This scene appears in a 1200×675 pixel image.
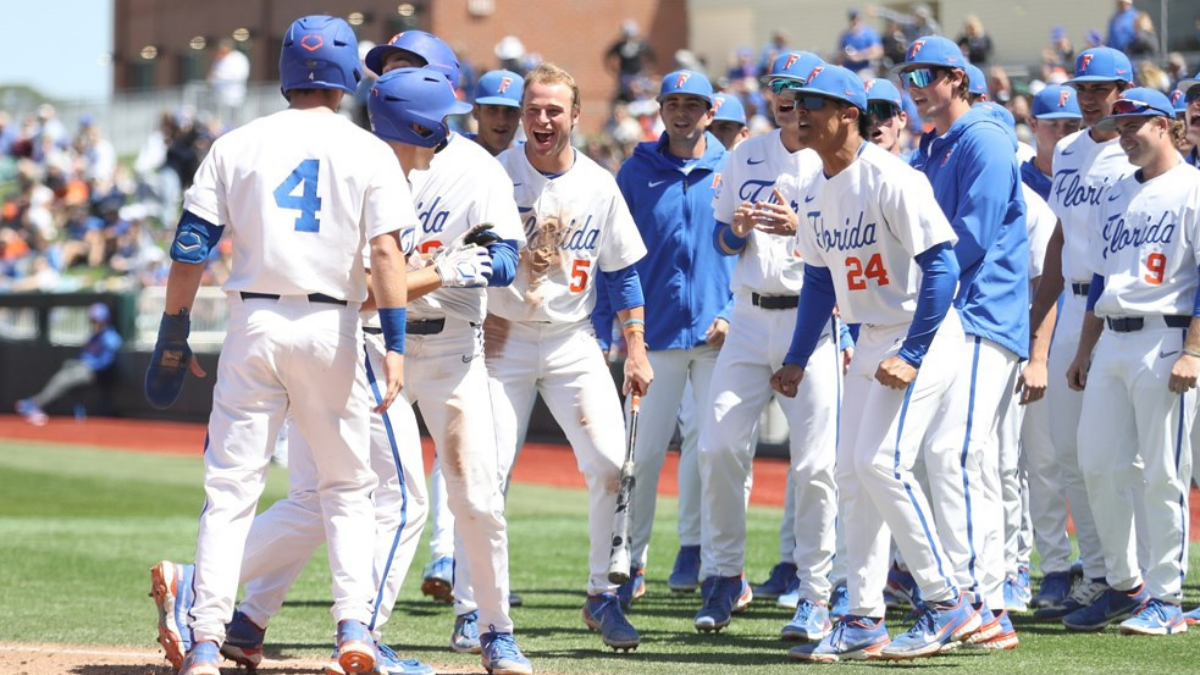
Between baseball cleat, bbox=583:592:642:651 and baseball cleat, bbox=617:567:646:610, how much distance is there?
84cm

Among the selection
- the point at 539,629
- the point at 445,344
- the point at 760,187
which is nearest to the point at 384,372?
the point at 445,344

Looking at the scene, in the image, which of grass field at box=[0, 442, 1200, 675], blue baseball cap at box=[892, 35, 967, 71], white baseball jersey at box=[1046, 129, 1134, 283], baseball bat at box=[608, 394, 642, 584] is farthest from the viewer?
white baseball jersey at box=[1046, 129, 1134, 283]

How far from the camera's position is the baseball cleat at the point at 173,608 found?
5914mm

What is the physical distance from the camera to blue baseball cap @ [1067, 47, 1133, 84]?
27.9 feet

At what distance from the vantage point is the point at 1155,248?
7.42 m

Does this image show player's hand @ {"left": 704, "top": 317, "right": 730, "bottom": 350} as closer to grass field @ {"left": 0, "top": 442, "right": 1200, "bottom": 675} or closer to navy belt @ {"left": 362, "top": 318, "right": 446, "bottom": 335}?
grass field @ {"left": 0, "top": 442, "right": 1200, "bottom": 675}

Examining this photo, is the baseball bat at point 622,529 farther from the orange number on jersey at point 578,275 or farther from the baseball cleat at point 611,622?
the orange number on jersey at point 578,275

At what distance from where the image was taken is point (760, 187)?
8.30 metres

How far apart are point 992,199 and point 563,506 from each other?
8.16m

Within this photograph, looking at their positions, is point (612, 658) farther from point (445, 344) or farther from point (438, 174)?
point (438, 174)

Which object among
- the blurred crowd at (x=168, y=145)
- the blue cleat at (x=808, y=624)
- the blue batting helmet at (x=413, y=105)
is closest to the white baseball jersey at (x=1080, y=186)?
the blue cleat at (x=808, y=624)

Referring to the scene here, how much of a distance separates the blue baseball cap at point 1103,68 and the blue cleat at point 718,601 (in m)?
3.13

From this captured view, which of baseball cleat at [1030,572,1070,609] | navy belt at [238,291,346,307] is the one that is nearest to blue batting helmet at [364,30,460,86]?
navy belt at [238,291,346,307]

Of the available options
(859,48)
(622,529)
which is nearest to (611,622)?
(622,529)
